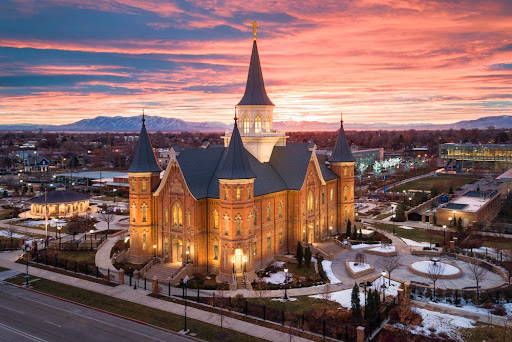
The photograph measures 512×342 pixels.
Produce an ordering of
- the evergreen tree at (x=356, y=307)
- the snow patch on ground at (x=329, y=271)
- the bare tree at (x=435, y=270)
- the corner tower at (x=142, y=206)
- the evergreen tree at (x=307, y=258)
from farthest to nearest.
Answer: the corner tower at (x=142, y=206) → the evergreen tree at (x=307, y=258) → the snow patch on ground at (x=329, y=271) → the bare tree at (x=435, y=270) → the evergreen tree at (x=356, y=307)

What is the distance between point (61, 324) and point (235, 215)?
55.4ft

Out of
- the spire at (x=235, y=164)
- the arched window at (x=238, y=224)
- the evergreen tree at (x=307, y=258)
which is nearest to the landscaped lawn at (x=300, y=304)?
the arched window at (x=238, y=224)

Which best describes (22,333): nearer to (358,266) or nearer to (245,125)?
→ (358,266)

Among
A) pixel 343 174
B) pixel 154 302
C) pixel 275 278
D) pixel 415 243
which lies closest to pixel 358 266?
pixel 275 278

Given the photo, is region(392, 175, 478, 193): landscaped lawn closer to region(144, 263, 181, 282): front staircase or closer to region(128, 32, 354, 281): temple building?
region(128, 32, 354, 281): temple building

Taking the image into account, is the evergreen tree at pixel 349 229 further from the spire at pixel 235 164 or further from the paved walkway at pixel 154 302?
the paved walkway at pixel 154 302

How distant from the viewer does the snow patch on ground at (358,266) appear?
43.2m

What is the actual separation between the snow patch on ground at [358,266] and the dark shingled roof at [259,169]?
402 inches

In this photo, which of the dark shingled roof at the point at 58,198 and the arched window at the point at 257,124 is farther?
the dark shingled roof at the point at 58,198

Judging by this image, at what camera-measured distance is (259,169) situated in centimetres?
4878

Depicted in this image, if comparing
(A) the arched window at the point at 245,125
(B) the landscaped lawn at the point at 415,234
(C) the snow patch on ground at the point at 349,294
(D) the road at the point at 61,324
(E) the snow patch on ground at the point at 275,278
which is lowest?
(D) the road at the point at 61,324

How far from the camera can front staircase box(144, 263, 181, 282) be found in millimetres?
42438

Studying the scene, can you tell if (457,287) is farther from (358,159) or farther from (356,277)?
(358,159)

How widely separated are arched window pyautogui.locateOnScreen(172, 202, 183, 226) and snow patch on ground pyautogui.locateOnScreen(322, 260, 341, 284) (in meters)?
15.5
